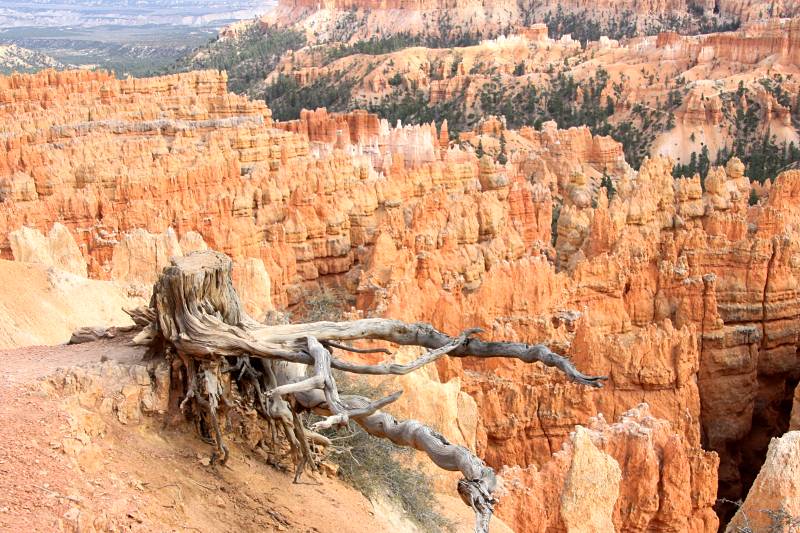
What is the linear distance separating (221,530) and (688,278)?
1189cm

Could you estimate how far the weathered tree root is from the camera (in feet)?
20.2

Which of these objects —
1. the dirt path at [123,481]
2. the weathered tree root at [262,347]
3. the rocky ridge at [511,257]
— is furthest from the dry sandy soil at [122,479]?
the rocky ridge at [511,257]

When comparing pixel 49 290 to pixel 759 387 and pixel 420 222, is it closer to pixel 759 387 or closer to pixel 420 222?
pixel 420 222

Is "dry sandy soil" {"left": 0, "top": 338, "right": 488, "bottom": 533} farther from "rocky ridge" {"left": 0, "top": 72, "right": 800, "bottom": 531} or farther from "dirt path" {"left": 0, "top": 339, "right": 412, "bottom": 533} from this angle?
"rocky ridge" {"left": 0, "top": 72, "right": 800, "bottom": 531}

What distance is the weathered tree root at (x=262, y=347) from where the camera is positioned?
242 inches

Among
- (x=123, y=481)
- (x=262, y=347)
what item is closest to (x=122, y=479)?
(x=123, y=481)

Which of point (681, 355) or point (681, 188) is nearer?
point (681, 355)

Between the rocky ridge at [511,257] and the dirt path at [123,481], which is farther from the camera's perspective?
the rocky ridge at [511,257]

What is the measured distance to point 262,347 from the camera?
6285mm

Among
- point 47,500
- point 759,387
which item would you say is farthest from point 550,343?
point 47,500

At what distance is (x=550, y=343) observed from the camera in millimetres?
13422

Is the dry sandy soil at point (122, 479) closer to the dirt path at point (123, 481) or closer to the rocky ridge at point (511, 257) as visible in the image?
the dirt path at point (123, 481)

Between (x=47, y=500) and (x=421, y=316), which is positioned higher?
(x=47, y=500)

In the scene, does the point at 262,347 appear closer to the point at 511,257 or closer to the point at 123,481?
the point at 123,481
